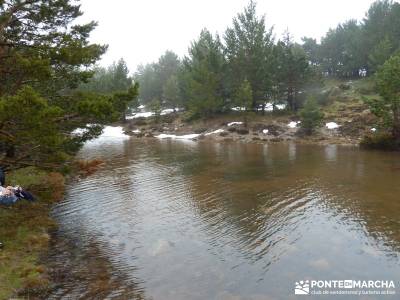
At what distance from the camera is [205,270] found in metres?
12.6

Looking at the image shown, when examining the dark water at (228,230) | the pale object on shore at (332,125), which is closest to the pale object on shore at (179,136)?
the pale object on shore at (332,125)

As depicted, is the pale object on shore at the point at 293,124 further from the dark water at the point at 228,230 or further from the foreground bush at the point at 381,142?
the dark water at the point at 228,230

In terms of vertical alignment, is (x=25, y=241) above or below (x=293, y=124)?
below

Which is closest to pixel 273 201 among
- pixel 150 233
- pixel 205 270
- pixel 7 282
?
pixel 150 233

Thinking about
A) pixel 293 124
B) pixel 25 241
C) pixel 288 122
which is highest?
pixel 288 122

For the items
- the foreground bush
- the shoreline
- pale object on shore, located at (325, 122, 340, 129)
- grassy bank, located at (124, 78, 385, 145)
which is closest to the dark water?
the foreground bush

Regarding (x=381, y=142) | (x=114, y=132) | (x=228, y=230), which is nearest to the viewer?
(x=228, y=230)

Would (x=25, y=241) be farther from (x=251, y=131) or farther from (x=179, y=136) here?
(x=179, y=136)

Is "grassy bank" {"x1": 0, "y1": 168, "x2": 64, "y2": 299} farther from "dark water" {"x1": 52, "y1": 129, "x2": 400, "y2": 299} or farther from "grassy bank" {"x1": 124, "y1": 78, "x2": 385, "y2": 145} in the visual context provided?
"grassy bank" {"x1": 124, "y1": 78, "x2": 385, "y2": 145}

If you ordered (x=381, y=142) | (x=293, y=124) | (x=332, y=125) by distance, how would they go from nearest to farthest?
1. (x=381, y=142)
2. (x=332, y=125)
3. (x=293, y=124)

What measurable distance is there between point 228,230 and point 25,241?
800 centimetres

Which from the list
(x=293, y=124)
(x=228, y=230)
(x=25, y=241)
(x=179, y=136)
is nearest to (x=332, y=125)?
(x=293, y=124)

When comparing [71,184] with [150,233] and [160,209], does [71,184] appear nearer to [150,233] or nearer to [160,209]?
[160,209]

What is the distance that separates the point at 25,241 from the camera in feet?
47.1
